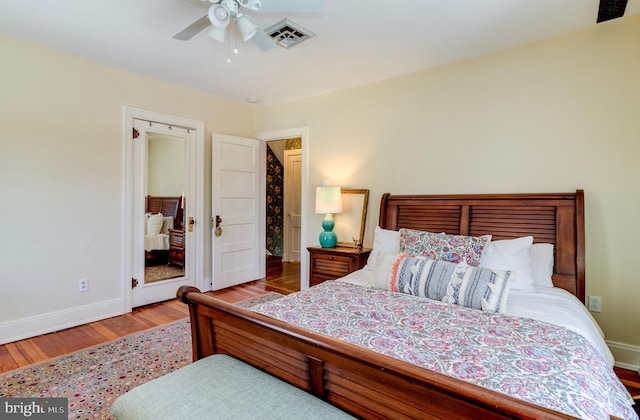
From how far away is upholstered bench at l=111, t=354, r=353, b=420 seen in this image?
3.81 feet

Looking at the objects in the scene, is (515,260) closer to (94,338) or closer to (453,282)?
(453,282)

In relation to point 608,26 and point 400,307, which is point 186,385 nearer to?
point 400,307

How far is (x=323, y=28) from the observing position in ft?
8.15

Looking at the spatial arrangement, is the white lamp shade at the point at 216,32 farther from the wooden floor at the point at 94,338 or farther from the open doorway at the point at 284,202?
the open doorway at the point at 284,202

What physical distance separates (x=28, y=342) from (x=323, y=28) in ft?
12.0

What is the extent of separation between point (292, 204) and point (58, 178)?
395cm

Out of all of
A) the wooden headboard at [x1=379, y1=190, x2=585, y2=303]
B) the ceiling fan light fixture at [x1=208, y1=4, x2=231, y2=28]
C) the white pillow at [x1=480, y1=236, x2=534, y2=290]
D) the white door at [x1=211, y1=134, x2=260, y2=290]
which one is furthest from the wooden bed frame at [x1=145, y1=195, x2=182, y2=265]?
the white pillow at [x1=480, y1=236, x2=534, y2=290]

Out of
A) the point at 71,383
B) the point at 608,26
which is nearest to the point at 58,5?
the point at 71,383

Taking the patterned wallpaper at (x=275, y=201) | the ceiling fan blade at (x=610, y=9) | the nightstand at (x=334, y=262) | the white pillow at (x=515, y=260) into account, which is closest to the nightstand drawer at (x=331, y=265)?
the nightstand at (x=334, y=262)

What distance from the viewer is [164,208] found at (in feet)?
12.7

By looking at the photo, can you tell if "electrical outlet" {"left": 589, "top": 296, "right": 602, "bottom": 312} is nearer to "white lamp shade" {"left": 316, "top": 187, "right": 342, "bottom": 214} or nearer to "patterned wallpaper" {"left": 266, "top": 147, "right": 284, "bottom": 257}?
"white lamp shade" {"left": 316, "top": 187, "right": 342, "bottom": 214}

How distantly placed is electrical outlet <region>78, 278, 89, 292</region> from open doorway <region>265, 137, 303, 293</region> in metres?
3.15

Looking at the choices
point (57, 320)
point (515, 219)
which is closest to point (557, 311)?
point (515, 219)

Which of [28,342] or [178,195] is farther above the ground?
[178,195]
